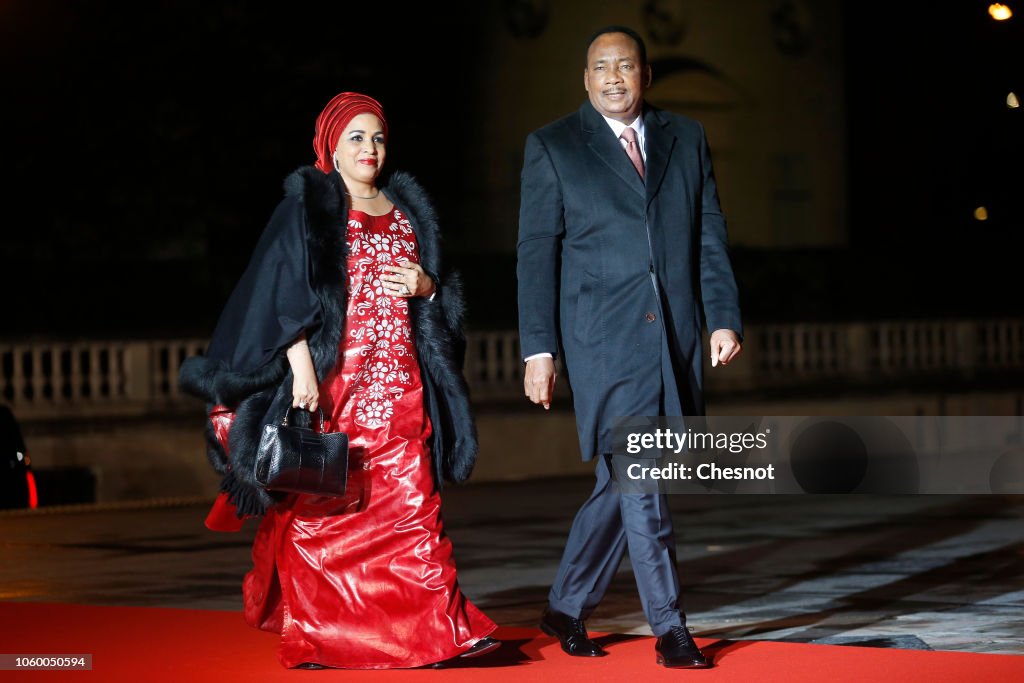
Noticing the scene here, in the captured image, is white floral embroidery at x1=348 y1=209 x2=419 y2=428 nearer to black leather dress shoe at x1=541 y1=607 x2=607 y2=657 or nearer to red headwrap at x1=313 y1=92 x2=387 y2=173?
red headwrap at x1=313 y1=92 x2=387 y2=173

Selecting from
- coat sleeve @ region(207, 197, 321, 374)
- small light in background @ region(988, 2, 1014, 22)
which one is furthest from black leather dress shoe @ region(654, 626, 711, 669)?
small light in background @ region(988, 2, 1014, 22)

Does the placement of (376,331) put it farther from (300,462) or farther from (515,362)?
(515,362)

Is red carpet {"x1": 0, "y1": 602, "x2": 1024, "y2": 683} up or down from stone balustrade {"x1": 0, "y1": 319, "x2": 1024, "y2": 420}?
down

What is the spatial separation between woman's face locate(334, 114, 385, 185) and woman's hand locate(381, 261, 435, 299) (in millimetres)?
307

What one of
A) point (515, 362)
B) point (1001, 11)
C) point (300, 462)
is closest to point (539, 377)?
point (300, 462)

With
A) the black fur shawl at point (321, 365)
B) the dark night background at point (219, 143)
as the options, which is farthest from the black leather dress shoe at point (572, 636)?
the dark night background at point (219, 143)

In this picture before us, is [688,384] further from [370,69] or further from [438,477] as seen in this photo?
[370,69]

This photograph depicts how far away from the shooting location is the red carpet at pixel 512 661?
5.90 m

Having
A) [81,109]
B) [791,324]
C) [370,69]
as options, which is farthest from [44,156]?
[791,324]

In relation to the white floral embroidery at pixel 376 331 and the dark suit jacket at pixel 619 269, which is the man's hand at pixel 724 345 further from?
the white floral embroidery at pixel 376 331

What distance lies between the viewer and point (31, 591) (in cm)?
916

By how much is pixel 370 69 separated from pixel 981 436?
7.04m

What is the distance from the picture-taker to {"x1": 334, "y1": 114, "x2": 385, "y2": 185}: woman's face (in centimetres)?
632

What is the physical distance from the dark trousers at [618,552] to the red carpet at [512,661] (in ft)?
0.60
